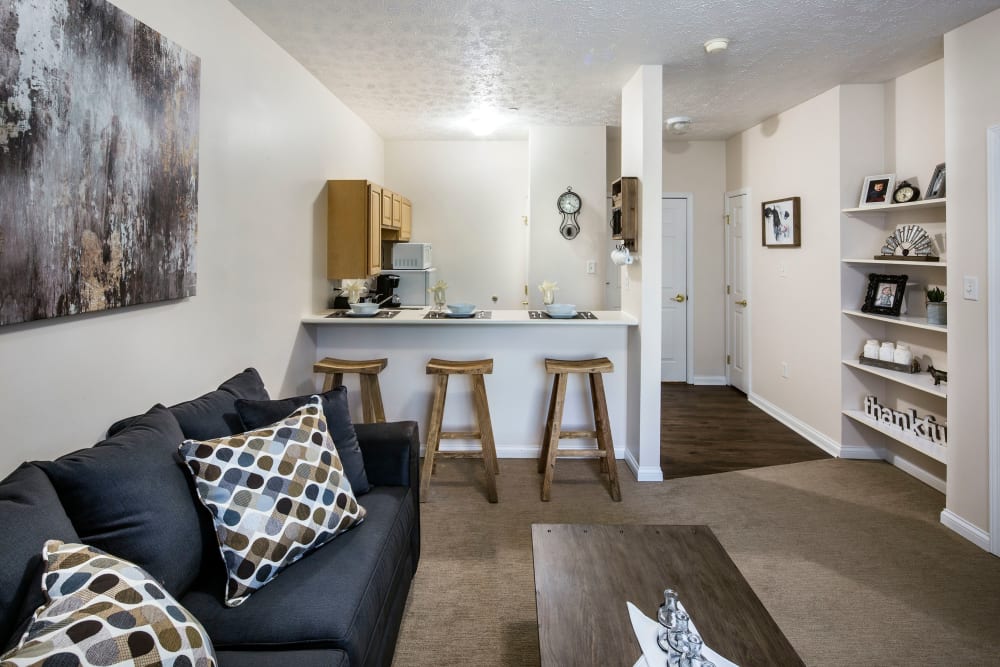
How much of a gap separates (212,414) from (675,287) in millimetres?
5145

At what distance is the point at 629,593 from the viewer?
1561 mm

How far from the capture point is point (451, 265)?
19.7ft

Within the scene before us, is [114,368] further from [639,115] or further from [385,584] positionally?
[639,115]

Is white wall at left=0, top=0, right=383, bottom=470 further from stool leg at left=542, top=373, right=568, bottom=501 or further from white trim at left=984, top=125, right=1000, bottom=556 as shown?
white trim at left=984, top=125, right=1000, bottom=556

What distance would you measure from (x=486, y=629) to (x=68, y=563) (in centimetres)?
142

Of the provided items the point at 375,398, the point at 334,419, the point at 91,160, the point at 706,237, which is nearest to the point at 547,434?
the point at 375,398

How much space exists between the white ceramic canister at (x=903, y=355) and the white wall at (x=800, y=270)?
44cm

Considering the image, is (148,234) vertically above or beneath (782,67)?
Result: beneath

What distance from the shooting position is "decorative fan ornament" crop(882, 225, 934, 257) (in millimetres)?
3395

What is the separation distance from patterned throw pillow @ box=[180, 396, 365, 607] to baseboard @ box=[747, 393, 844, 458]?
11.7 ft

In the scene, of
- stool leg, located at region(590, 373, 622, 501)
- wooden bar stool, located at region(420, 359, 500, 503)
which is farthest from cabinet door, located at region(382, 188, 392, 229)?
stool leg, located at region(590, 373, 622, 501)

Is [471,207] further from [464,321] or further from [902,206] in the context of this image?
[902,206]

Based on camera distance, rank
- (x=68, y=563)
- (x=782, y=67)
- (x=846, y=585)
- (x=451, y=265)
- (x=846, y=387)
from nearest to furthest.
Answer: (x=68, y=563)
(x=846, y=585)
(x=782, y=67)
(x=846, y=387)
(x=451, y=265)

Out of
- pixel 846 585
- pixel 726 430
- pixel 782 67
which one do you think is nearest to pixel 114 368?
pixel 846 585
